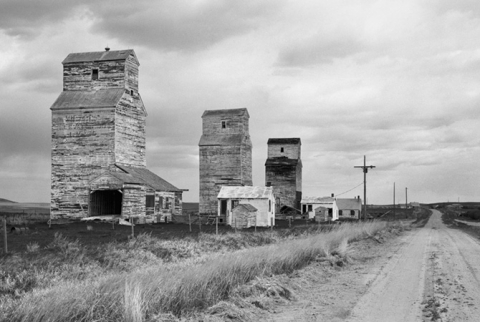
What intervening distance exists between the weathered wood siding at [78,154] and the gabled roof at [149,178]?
1.63m

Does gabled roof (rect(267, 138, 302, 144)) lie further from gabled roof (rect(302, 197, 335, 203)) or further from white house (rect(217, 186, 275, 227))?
white house (rect(217, 186, 275, 227))

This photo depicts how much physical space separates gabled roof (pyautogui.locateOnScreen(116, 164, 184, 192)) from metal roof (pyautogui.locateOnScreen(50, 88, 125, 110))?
4.90 metres

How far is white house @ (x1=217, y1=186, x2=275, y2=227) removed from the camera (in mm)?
43219

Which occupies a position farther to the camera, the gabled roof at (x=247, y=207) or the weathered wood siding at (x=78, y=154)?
the gabled roof at (x=247, y=207)

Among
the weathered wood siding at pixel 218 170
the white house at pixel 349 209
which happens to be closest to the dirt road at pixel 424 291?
the weathered wood siding at pixel 218 170

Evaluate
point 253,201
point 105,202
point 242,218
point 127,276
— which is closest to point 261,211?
point 253,201

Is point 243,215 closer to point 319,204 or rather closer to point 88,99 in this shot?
point 88,99

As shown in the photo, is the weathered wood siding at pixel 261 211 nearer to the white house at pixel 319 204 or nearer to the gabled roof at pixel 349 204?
the white house at pixel 319 204

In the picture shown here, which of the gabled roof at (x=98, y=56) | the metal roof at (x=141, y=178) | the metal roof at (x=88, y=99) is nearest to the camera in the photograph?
the metal roof at (x=141, y=178)

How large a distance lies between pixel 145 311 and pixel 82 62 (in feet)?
116

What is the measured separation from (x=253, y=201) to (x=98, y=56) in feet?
56.1

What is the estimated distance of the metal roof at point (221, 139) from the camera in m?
52.0

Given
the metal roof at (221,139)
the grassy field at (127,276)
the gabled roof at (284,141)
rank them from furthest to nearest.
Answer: the gabled roof at (284,141) < the metal roof at (221,139) < the grassy field at (127,276)

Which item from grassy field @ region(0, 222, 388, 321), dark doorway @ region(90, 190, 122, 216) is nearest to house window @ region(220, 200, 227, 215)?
dark doorway @ region(90, 190, 122, 216)
